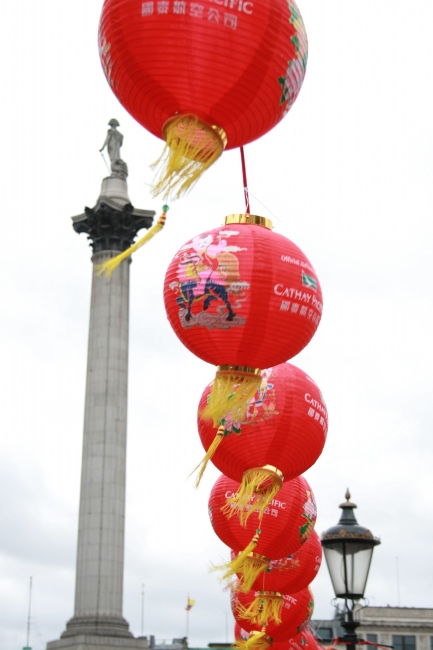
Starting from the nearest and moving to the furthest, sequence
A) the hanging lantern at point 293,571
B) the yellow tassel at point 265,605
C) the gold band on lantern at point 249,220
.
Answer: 1. the gold band on lantern at point 249,220
2. the yellow tassel at point 265,605
3. the hanging lantern at point 293,571

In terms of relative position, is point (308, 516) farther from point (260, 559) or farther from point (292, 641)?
point (292, 641)

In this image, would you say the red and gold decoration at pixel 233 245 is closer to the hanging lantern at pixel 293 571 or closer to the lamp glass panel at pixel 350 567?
the lamp glass panel at pixel 350 567

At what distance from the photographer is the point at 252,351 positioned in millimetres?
8117

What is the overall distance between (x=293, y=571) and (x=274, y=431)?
10.3ft

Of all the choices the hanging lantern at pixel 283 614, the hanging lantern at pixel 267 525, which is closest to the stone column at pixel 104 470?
the hanging lantern at pixel 283 614

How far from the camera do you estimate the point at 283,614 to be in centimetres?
1318

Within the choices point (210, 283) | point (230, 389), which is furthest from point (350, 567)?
point (210, 283)

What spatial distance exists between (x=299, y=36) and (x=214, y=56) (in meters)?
0.80

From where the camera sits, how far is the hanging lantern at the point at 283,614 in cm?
1281

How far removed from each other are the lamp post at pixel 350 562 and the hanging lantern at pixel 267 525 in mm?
409

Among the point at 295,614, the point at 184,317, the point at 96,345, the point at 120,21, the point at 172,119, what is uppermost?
the point at 96,345

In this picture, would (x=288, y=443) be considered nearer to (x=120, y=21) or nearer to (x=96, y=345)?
(x=120, y=21)

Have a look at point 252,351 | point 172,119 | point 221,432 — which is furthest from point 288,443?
point 172,119

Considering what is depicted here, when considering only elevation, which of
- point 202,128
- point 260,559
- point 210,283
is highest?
point 202,128
